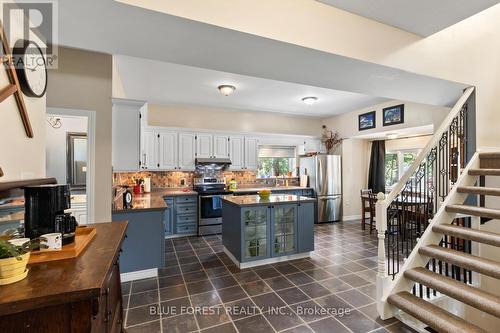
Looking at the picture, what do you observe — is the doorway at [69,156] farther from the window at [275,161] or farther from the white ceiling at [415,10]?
the white ceiling at [415,10]

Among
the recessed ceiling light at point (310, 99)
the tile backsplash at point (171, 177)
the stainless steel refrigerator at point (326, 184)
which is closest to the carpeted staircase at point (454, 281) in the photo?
the recessed ceiling light at point (310, 99)

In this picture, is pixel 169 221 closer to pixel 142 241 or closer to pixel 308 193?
pixel 142 241

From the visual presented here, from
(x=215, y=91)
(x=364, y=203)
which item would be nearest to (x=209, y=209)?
(x=215, y=91)

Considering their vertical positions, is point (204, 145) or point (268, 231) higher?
point (204, 145)

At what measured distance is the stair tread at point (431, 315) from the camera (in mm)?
1849

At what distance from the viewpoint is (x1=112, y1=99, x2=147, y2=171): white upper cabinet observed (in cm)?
294

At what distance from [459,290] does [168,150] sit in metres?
5.08

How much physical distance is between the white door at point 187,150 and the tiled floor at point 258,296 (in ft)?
6.76

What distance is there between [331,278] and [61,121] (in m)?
5.02

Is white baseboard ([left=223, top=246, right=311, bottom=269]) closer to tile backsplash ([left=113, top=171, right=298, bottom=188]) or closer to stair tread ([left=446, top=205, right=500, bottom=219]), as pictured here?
stair tread ([left=446, top=205, right=500, bottom=219])

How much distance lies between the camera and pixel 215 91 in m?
4.48

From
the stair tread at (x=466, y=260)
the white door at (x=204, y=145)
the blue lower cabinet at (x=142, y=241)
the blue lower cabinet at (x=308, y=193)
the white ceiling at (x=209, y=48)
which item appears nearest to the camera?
the white ceiling at (x=209, y=48)

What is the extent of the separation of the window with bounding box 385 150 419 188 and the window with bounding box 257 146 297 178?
2596 mm

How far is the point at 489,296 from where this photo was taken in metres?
1.89
